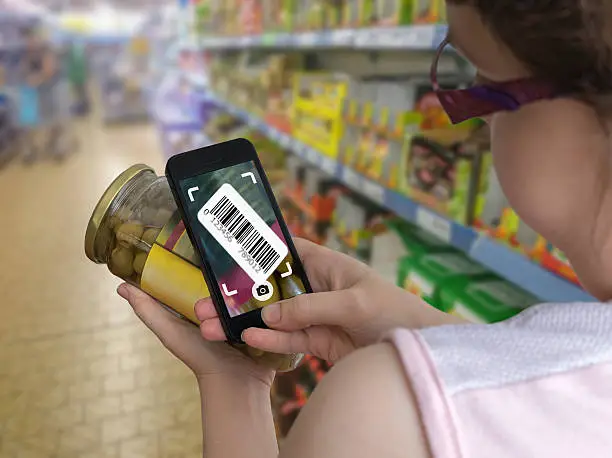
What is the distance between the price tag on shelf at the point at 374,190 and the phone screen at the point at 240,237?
826 millimetres

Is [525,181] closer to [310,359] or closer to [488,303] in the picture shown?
[488,303]

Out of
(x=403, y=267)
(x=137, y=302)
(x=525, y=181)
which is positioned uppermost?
(x=525, y=181)

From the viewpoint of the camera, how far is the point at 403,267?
1.37 meters

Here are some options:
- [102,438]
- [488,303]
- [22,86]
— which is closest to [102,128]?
[22,86]

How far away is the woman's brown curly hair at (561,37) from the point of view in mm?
413

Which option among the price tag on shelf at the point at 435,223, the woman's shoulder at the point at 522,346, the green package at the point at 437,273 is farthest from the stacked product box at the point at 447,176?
the woman's shoulder at the point at 522,346

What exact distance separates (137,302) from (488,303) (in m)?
0.69

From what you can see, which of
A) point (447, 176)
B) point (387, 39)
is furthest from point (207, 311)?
point (387, 39)

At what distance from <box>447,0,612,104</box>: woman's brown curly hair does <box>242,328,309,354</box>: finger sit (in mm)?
330

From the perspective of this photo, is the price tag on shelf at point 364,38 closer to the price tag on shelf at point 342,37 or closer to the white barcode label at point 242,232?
the price tag on shelf at point 342,37

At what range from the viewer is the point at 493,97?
18.8 inches

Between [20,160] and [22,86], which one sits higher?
[22,86]

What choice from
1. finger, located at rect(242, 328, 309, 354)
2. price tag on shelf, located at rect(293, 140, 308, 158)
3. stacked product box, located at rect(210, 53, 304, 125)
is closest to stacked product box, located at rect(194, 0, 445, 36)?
stacked product box, located at rect(210, 53, 304, 125)

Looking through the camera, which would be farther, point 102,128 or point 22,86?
Result: point 102,128
